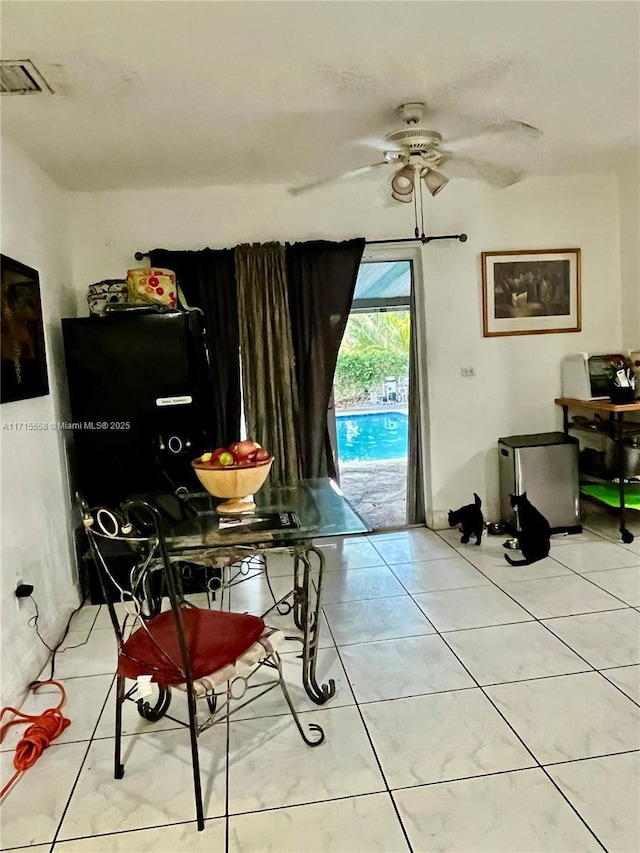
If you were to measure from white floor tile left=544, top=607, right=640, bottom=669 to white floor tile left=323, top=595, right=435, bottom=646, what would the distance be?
0.60 meters

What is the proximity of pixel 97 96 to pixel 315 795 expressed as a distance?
2.68 meters

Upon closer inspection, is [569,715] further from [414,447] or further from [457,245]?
[457,245]

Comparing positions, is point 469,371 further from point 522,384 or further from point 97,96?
point 97,96

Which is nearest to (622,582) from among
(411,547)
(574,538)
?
(574,538)

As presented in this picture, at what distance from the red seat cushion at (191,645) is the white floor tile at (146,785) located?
390mm

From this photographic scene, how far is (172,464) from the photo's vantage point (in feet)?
11.0

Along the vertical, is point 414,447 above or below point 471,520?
above

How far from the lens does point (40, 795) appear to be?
6.26ft

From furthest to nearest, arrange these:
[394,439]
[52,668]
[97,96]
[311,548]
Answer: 1. [394,439]
2. [52,668]
3. [97,96]
4. [311,548]

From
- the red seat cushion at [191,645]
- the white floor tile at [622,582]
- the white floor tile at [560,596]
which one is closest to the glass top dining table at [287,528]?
the red seat cushion at [191,645]

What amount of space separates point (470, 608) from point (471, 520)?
39.9 inches

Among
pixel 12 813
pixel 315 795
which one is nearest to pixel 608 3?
pixel 315 795

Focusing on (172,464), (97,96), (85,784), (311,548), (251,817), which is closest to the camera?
(251,817)

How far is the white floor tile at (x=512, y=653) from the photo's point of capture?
7.93 ft
